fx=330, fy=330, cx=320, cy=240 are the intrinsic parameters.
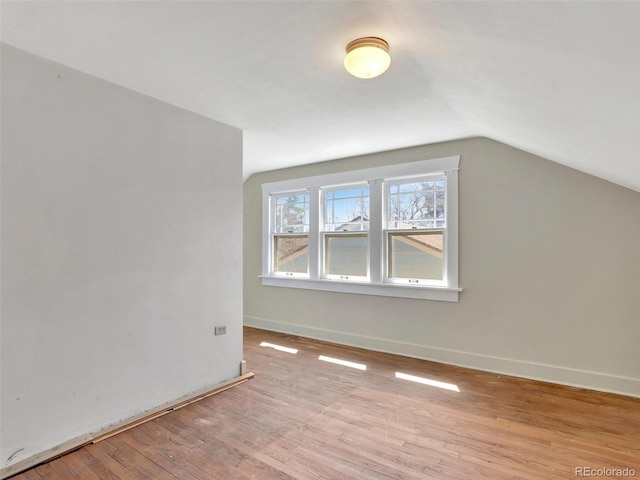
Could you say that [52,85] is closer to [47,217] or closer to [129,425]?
[47,217]

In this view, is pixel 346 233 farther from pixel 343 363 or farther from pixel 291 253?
pixel 343 363

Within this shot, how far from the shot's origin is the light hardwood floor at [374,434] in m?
1.94

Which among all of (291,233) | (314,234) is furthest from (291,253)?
(314,234)

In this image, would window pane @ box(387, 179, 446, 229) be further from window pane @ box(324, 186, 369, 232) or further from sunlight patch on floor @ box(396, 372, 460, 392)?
sunlight patch on floor @ box(396, 372, 460, 392)

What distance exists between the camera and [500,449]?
213 cm

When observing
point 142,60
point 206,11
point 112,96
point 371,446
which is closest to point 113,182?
point 112,96

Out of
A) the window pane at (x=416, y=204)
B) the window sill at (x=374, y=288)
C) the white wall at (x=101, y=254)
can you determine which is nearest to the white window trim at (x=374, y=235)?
the window sill at (x=374, y=288)

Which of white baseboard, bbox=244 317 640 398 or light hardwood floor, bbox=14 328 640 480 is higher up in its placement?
white baseboard, bbox=244 317 640 398

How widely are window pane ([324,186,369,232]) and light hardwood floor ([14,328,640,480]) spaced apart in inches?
77.9

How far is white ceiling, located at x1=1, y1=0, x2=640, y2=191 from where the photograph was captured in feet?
4.62

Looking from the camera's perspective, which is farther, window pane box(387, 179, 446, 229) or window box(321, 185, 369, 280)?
window box(321, 185, 369, 280)

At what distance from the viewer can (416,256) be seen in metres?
4.04

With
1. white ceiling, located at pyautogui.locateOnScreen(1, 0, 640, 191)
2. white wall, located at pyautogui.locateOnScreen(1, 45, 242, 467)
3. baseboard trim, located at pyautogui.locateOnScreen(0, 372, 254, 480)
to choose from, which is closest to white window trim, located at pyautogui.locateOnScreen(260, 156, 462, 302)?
white ceiling, located at pyautogui.locateOnScreen(1, 0, 640, 191)

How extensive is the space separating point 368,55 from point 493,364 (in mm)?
3247
